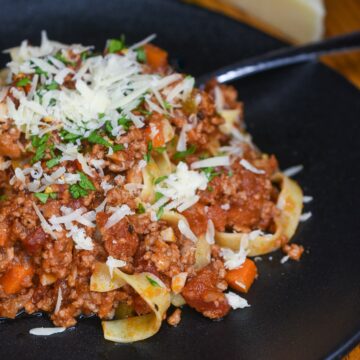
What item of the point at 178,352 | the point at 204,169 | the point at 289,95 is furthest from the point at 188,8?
the point at 178,352

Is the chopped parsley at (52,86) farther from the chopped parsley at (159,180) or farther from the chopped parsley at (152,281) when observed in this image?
the chopped parsley at (152,281)

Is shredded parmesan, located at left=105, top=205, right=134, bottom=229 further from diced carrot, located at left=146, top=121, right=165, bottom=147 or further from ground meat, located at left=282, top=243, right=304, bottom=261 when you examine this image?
ground meat, located at left=282, top=243, right=304, bottom=261

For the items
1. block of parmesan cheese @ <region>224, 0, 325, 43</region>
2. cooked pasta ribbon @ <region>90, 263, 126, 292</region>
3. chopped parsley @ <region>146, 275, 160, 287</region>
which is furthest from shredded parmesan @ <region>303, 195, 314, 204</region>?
block of parmesan cheese @ <region>224, 0, 325, 43</region>

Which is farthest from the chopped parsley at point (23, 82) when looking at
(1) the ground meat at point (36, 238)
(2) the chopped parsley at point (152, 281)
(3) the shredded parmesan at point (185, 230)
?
(2) the chopped parsley at point (152, 281)

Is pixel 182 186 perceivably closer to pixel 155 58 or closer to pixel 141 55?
pixel 141 55

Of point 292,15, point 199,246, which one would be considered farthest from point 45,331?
point 292,15

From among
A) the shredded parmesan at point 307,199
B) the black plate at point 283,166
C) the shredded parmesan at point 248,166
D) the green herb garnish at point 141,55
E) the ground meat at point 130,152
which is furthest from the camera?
the green herb garnish at point 141,55
